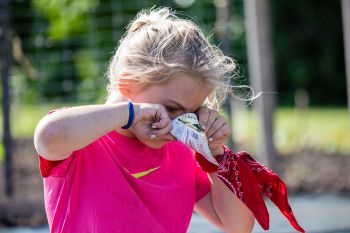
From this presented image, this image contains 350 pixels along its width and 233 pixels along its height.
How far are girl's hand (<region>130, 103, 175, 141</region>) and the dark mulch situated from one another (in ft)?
9.87

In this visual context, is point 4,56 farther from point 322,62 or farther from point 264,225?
point 322,62

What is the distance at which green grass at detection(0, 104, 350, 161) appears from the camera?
25.9 feet

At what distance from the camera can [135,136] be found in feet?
7.53

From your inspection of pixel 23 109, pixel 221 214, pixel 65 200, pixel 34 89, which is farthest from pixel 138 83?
pixel 23 109

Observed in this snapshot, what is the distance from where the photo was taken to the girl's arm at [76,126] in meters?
2.03

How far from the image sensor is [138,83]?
86.6 inches

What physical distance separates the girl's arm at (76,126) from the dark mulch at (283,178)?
120 inches

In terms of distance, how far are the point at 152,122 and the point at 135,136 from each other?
182mm

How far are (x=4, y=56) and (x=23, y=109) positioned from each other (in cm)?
400

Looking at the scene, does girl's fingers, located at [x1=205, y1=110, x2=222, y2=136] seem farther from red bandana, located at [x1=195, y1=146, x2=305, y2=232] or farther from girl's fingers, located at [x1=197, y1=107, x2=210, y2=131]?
red bandana, located at [x1=195, y1=146, x2=305, y2=232]

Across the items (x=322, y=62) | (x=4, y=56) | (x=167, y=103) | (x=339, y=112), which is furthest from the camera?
(x=322, y=62)

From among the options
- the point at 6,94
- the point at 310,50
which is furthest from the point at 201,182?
Result: the point at 310,50

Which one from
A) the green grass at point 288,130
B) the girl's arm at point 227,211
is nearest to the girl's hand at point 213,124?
the girl's arm at point 227,211

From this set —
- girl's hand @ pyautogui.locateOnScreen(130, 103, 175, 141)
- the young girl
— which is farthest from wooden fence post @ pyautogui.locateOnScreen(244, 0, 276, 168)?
girl's hand @ pyautogui.locateOnScreen(130, 103, 175, 141)
